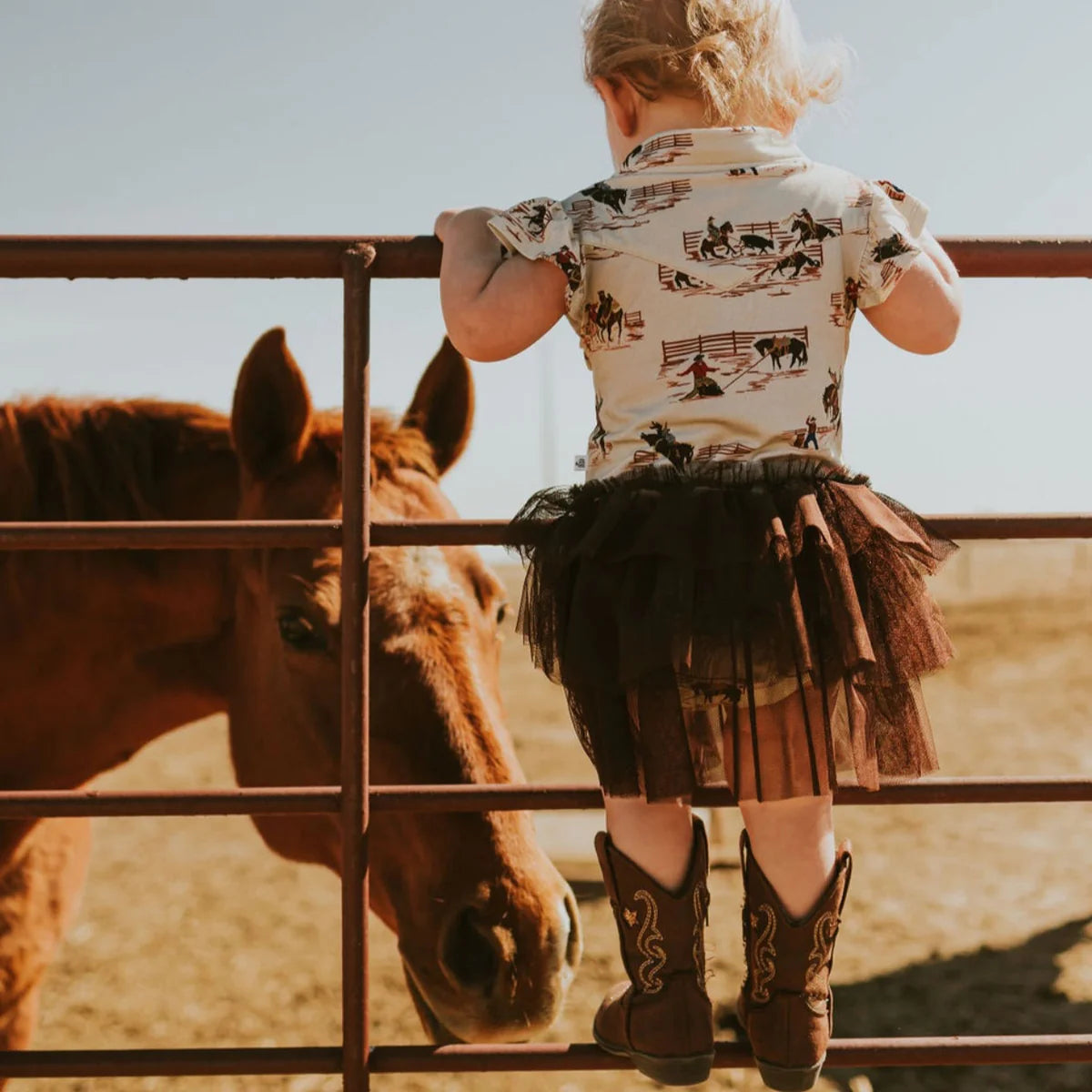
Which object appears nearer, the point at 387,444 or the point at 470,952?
the point at 470,952

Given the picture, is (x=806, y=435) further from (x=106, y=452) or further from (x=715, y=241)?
(x=106, y=452)

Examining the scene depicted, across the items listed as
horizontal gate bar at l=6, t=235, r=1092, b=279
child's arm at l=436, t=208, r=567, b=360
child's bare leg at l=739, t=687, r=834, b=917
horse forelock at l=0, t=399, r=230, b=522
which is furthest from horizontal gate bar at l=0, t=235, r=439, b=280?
horse forelock at l=0, t=399, r=230, b=522

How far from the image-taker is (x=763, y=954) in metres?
1.50

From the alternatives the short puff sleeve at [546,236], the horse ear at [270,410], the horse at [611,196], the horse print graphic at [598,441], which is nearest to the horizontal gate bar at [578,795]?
the horse print graphic at [598,441]

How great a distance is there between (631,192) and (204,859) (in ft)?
28.4

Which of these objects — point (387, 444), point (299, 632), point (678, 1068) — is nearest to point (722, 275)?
point (678, 1068)

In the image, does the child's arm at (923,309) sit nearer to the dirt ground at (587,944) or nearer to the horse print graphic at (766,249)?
the horse print graphic at (766,249)

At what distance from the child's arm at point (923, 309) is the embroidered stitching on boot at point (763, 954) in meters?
0.77

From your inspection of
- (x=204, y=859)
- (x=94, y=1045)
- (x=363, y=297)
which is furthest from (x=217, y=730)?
(x=363, y=297)

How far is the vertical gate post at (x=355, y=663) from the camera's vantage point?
166 centimetres

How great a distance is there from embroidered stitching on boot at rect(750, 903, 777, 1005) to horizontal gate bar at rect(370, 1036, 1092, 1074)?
0.52 feet

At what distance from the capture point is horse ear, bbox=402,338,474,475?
10.0 feet

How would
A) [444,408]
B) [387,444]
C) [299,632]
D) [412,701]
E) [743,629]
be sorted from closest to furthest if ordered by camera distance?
[743,629], [412,701], [299,632], [387,444], [444,408]

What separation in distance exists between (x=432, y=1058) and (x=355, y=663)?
56 centimetres
